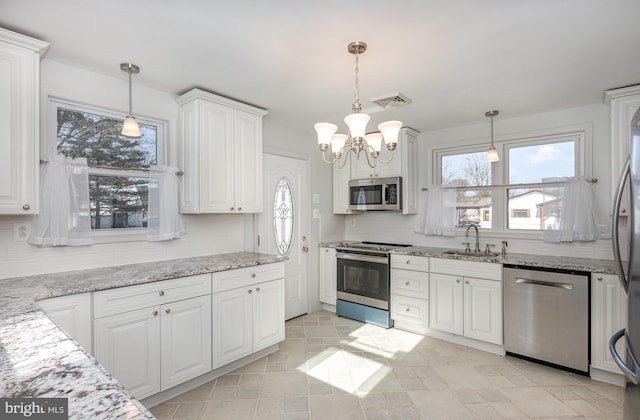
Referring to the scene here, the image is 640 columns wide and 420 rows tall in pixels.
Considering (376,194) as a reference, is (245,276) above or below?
below

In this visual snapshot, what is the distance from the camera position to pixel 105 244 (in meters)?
2.52

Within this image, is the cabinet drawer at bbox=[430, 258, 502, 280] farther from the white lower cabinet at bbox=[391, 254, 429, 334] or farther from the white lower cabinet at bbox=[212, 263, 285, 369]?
the white lower cabinet at bbox=[212, 263, 285, 369]

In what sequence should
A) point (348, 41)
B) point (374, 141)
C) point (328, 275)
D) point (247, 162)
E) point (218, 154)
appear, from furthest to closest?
point (328, 275), point (247, 162), point (218, 154), point (374, 141), point (348, 41)

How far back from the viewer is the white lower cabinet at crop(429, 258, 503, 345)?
3094mm

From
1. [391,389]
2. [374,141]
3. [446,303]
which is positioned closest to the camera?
[374,141]

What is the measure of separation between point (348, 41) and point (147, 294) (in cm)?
208

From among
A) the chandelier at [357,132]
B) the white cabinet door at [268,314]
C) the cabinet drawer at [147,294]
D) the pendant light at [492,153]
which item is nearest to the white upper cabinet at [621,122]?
the pendant light at [492,153]

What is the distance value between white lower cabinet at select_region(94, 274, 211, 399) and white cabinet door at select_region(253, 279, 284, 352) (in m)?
0.47

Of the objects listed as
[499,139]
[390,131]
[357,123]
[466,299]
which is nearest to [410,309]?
[466,299]

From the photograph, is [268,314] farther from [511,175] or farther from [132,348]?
[511,175]

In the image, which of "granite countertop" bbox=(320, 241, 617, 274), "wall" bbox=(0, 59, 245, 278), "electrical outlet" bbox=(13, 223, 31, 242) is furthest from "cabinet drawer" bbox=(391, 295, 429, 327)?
"electrical outlet" bbox=(13, 223, 31, 242)

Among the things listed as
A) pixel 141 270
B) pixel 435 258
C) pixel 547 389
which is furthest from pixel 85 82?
pixel 547 389

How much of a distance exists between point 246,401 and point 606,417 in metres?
2.42

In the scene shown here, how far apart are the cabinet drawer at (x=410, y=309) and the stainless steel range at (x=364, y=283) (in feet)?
0.29
